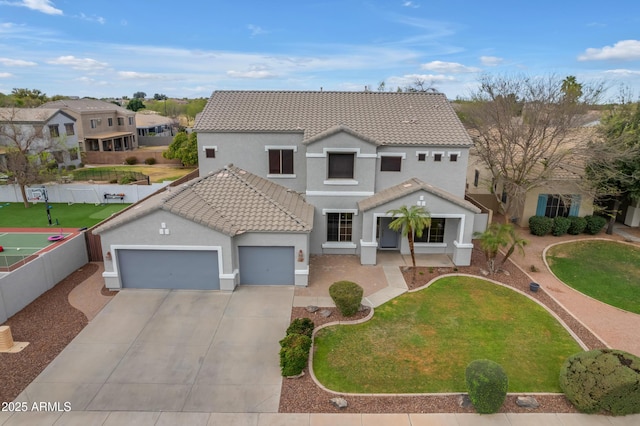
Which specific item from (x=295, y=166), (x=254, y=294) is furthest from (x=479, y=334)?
(x=295, y=166)

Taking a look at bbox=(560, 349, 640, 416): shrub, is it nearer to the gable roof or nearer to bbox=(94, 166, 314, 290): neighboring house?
bbox=(94, 166, 314, 290): neighboring house

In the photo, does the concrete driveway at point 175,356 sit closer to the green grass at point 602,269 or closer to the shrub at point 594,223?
the green grass at point 602,269

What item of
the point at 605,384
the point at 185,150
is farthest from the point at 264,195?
the point at 185,150

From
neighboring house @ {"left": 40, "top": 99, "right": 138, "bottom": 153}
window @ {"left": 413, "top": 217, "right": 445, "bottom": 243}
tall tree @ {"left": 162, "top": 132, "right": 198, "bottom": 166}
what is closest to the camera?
window @ {"left": 413, "top": 217, "right": 445, "bottom": 243}

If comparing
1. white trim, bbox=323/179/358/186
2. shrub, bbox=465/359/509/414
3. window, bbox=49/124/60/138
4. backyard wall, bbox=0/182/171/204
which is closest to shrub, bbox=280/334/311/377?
→ shrub, bbox=465/359/509/414

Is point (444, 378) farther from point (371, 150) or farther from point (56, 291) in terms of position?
point (56, 291)

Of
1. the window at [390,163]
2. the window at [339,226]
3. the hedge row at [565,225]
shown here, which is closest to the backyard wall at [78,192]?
the window at [339,226]

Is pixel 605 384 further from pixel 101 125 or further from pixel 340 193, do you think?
pixel 101 125
